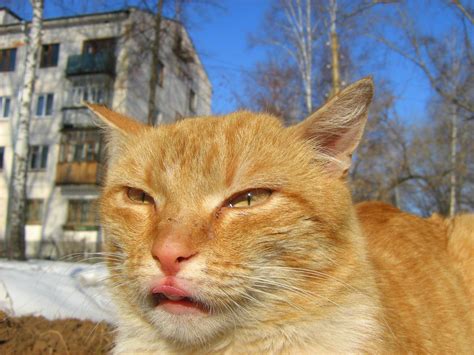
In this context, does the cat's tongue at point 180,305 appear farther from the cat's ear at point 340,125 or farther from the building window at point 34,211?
the building window at point 34,211

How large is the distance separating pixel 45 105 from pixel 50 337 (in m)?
27.0

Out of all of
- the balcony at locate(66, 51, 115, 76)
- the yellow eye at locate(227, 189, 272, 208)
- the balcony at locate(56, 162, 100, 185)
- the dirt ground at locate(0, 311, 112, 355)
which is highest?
the balcony at locate(66, 51, 115, 76)

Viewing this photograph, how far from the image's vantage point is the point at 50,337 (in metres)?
2.83

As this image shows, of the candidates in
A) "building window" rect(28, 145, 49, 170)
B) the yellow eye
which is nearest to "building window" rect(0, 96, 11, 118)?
"building window" rect(28, 145, 49, 170)

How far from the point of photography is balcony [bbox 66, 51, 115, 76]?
24.7 m

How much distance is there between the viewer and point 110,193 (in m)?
2.32

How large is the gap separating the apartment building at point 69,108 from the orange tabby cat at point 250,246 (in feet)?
71.8

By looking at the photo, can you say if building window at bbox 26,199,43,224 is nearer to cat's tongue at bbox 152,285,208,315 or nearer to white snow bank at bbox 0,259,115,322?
white snow bank at bbox 0,259,115,322

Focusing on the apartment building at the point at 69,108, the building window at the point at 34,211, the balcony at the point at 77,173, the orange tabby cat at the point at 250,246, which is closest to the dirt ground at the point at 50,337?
the orange tabby cat at the point at 250,246

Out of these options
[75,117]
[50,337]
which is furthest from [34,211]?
[50,337]

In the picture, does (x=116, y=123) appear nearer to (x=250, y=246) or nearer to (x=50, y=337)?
(x=250, y=246)

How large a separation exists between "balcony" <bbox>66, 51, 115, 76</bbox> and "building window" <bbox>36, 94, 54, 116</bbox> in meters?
2.23

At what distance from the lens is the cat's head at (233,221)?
5.53 feet

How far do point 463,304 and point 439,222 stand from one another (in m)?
0.95
